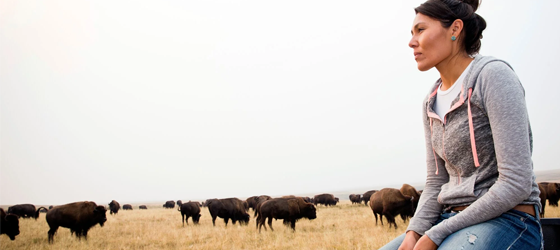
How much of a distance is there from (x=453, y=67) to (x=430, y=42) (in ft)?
0.66

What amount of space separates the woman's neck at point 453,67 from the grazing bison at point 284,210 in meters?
16.3

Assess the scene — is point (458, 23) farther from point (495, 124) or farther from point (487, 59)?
point (495, 124)

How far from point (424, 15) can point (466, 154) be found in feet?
2.62

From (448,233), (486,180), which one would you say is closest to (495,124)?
(486,180)

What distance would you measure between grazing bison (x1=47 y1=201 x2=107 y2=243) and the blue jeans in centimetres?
1671

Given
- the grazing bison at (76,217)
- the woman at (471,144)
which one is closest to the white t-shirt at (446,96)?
the woman at (471,144)

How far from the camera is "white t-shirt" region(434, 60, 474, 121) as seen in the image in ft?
5.94

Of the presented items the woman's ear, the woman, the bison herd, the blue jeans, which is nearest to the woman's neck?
the woman

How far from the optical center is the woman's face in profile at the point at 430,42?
183 cm

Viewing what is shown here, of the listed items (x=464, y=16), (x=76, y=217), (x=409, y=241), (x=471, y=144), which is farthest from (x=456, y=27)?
(x=76, y=217)

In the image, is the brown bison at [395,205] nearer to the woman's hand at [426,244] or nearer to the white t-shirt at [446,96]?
the white t-shirt at [446,96]

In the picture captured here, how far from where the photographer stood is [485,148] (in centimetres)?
164

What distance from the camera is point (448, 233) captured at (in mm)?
1615

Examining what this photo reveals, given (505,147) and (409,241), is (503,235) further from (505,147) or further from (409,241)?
(409,241)
